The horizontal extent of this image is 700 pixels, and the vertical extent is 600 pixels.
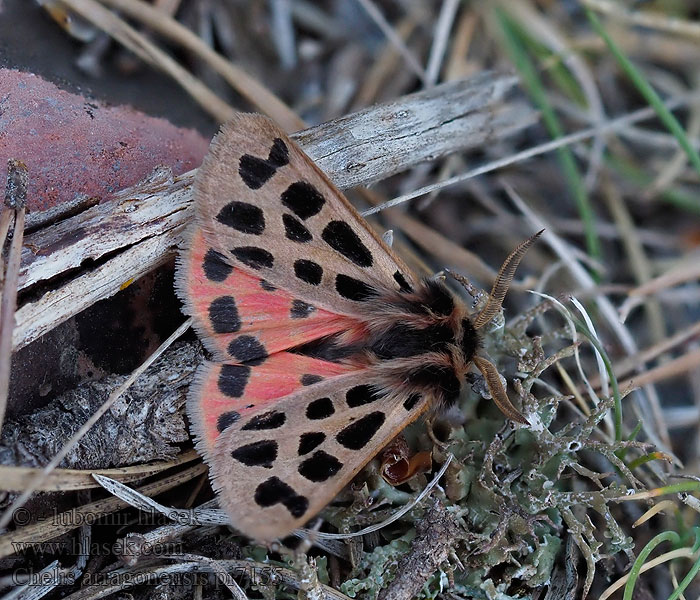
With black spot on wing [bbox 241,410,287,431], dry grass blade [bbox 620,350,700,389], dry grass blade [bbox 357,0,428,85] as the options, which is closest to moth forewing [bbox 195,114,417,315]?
black spot on wing [bbox 241,410,287,431]

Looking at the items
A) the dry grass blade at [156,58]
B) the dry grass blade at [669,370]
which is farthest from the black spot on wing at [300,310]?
the dry grass blade at [669,370]

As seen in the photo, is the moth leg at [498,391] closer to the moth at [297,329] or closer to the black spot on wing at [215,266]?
the moth at [297,329]

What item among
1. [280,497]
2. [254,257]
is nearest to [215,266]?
[254,257]

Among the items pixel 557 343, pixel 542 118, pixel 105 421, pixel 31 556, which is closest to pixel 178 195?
pixel 105 421

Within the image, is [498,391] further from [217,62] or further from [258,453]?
[217,62]

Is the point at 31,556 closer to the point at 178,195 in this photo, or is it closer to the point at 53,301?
the point at 53,301

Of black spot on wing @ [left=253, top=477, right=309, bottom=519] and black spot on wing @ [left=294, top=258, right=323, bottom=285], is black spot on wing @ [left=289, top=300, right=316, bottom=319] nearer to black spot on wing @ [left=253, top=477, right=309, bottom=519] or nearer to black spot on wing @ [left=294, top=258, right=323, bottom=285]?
black spot on wing @ [left=294, top=258, right=323, bottom=285]
